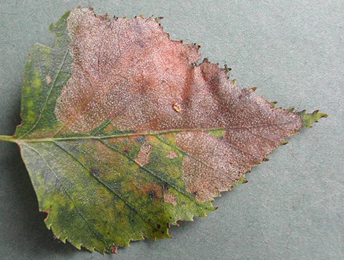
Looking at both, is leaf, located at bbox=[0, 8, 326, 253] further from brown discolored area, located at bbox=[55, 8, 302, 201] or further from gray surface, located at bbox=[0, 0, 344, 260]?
gray surface, located at bbox=[0, 0, 344, 260]

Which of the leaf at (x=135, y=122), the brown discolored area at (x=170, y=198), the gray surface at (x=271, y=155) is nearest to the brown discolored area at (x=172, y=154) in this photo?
the leaf at (x=135, y=122)

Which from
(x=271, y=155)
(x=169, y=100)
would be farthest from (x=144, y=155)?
(x=271, y=155)

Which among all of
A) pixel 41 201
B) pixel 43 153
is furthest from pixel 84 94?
pixel 41 201

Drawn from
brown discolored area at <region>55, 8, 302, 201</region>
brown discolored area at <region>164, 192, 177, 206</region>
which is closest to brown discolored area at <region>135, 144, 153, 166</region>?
brown discolored area at <region>55, 8, 302, 201</region>

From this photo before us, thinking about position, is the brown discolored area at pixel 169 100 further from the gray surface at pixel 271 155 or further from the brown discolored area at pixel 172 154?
the gray surface at pixel 271 155

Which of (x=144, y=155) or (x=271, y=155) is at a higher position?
(x=271, y=155)

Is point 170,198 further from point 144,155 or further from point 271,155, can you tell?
point 271,155
